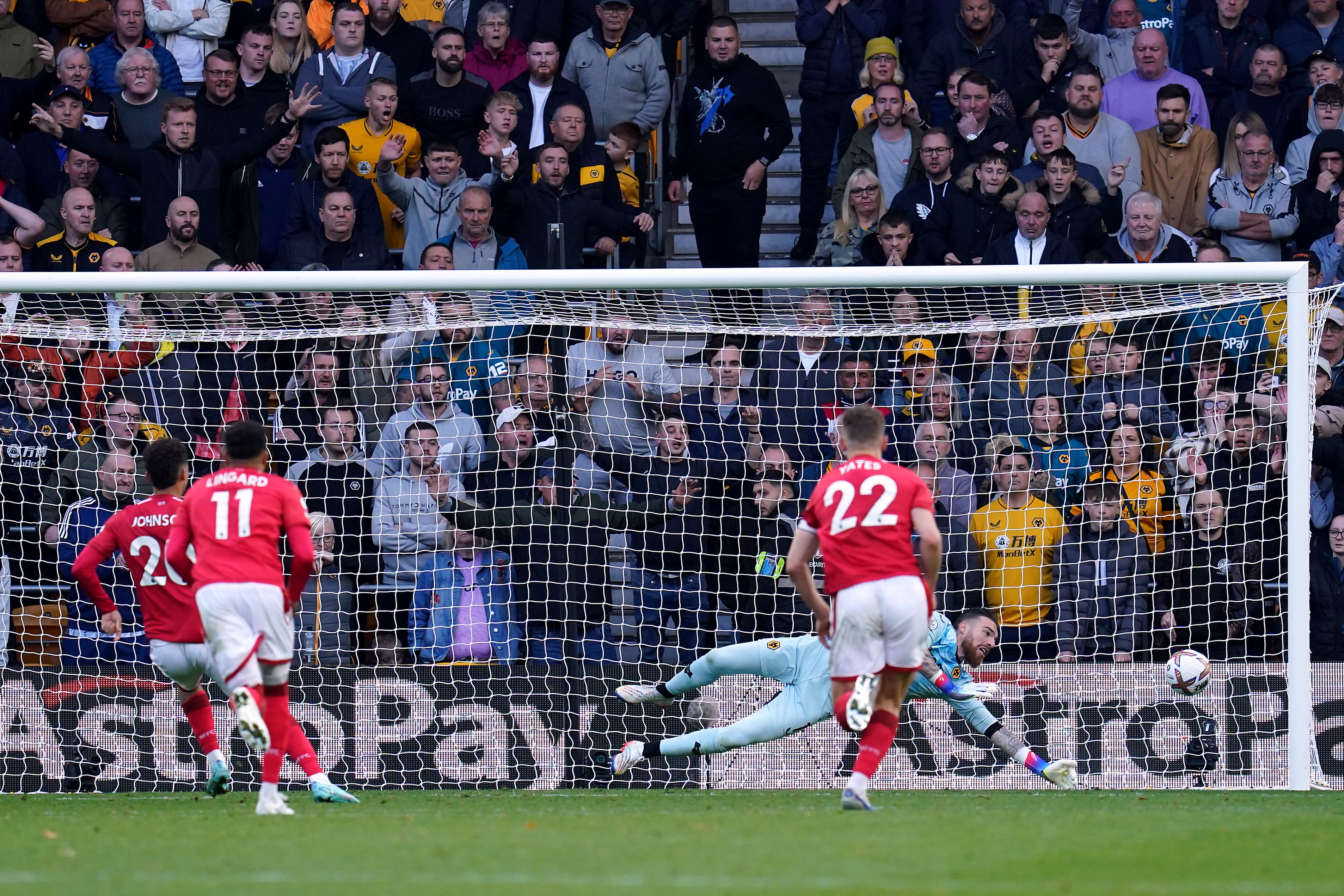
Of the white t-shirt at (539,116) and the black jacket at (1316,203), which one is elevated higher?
the white t-shirt at (539,116)

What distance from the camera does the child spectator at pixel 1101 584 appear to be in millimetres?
9922

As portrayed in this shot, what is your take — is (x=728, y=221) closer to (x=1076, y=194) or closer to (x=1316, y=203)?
(x=1076, y=194)

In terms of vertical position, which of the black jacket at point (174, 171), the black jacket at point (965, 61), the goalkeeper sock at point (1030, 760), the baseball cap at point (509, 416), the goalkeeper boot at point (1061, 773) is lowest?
the goalkeeper boot at point (1061, 773)

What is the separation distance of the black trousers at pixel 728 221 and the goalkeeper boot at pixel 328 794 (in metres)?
5.84

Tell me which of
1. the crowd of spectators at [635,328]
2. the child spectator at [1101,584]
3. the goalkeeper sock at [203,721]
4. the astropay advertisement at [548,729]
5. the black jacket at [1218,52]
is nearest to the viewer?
the goalkeeper sock at [203,721]

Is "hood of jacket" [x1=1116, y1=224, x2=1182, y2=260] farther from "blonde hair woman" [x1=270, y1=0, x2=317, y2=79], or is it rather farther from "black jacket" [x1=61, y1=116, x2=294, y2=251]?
"blonde hair woman" [x1=270, y1=0, x2=317, y2=79]

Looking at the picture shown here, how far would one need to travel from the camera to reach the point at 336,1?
13125mm

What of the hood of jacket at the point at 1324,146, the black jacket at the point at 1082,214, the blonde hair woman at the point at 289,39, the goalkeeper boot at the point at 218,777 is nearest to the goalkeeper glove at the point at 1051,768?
the black jacket at the point at 1082,214

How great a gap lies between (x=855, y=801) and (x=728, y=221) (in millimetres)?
6337

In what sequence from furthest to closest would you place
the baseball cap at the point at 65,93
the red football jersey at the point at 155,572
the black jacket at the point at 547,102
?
the black jacket at the point at 547,102 → the baseball cap at the point at 65,93 → the red football jersey at the point at 155,572

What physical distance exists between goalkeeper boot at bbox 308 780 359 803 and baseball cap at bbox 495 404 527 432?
10.0 ft

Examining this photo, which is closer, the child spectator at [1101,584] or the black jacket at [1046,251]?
the child spectator at [1101,584]

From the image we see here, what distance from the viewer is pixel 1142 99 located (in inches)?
501

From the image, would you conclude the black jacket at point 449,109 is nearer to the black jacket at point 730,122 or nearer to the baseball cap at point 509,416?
the black jacket at point 730,122
